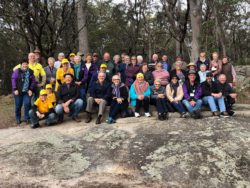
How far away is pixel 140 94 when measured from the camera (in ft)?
29.4

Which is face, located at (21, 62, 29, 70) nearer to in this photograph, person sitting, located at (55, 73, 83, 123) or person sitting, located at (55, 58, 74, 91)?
person sitting, located at (55, 58, 74, 91)

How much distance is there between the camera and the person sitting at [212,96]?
8.58 metres

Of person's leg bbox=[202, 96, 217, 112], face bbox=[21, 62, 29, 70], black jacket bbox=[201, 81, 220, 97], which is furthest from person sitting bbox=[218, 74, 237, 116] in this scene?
face bbox=[21, 62, 29, 70]

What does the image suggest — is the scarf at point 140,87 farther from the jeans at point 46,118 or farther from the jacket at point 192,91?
the jeans at point 46,118

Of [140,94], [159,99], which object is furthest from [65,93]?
[159,99]

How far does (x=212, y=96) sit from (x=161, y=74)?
1756 mm

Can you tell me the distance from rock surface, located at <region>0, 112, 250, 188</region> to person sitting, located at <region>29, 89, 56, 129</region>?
498 mm

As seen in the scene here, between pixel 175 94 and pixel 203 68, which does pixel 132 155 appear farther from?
pixel 203 68

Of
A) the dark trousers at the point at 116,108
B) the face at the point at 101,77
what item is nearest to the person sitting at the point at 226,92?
the dark trousers at the point at 116,108

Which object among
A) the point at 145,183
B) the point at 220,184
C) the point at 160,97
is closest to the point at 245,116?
the point at 160,97

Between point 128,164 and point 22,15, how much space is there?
20.0 feet

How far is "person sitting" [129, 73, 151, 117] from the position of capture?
29.3 ft

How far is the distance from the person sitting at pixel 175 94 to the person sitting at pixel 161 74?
377 mm

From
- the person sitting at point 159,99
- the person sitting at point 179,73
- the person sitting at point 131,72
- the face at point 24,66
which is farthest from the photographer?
the person sitting at point 131,72
